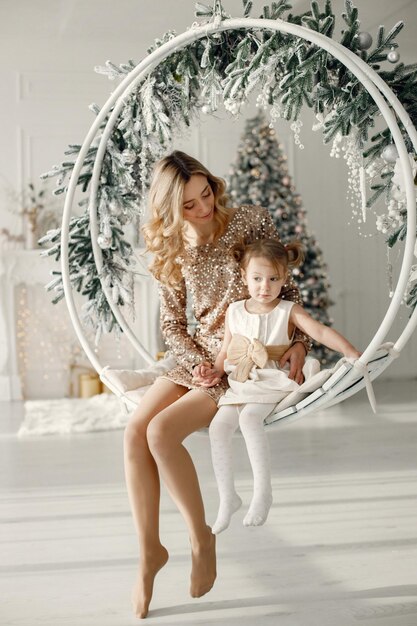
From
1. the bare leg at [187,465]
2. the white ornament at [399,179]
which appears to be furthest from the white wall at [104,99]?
the bare leg at [187,465]

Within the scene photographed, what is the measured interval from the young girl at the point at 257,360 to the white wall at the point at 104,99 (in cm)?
432

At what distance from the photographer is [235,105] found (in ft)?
8.49

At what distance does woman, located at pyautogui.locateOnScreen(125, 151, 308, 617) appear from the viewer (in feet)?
8.07

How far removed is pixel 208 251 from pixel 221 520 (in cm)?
85

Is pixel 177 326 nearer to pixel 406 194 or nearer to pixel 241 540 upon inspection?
pixel 406 194

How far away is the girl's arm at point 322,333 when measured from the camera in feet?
7.43

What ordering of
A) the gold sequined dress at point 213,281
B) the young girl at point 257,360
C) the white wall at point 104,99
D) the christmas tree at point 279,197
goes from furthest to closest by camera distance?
1. the white wall at point 104,99
2. the christmas tree at point 279,197
3. the gold sequined dress at point 213,281
4. the young girl at point 257,360

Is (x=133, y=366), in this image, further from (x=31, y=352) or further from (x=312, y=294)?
(x=312, y=294)

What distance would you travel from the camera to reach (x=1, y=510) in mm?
3904

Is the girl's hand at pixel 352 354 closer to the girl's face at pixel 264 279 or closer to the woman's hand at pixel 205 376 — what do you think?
the girl's face at pixel 264 279

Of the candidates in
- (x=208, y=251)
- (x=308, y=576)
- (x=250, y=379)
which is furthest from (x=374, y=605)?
(x=208, y=251)

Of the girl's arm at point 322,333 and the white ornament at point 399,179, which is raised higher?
the white ornament at point 399,179

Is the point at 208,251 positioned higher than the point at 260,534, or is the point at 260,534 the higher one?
the point at 208,251

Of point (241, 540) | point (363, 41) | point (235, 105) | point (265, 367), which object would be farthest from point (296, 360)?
point (241, 540)
